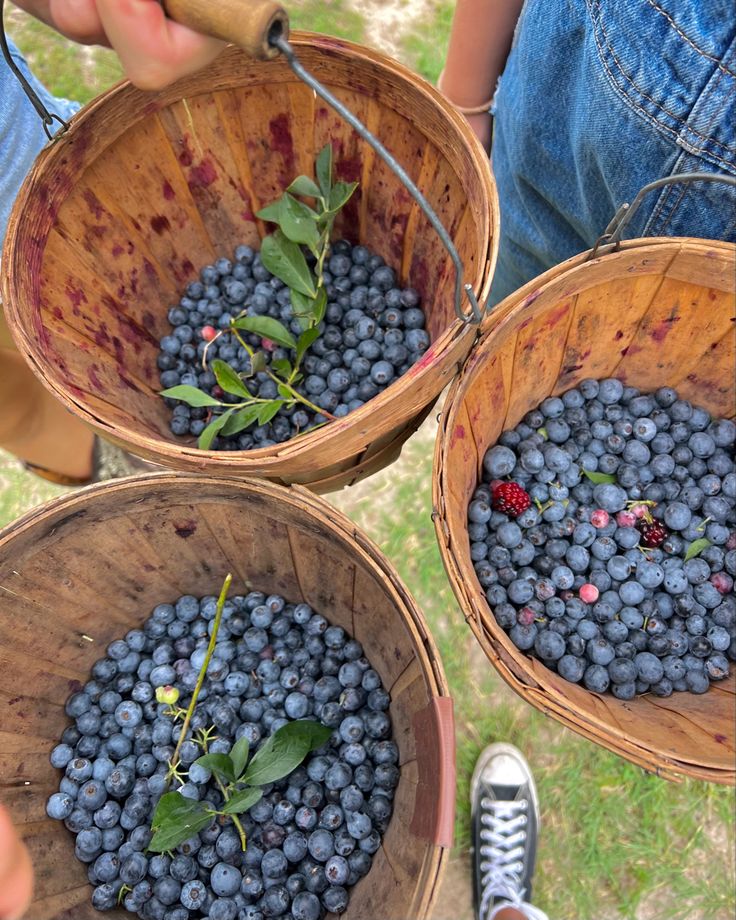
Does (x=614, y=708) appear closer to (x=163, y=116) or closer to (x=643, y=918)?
(x=643, y=918)

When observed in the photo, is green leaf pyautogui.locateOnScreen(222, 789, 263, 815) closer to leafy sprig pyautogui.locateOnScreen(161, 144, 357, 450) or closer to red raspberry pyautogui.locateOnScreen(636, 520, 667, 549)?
leafy sprig pyautogui.locateOnScreen(161, 144, 357, 450)

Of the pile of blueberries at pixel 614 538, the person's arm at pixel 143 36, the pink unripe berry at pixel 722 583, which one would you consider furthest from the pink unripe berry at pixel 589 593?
the person's arm at pixel 143 36

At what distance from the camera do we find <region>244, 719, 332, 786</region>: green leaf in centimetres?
94

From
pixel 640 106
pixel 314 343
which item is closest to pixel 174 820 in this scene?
pixel 314 343

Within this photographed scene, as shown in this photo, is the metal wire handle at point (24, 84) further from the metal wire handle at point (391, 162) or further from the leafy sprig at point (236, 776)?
the leafy sprig at point (236, 776)

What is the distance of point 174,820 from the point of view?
35.6 inches

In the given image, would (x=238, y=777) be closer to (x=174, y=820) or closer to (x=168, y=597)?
(x=174, y=820)

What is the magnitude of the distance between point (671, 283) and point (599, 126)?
0.28 metres

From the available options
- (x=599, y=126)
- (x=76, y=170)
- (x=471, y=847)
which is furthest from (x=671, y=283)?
(x=471, y=847)

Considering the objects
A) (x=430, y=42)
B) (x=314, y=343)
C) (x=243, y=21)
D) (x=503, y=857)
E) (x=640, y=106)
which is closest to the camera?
(x=243, y=21)

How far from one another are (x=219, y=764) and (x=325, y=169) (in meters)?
1.02

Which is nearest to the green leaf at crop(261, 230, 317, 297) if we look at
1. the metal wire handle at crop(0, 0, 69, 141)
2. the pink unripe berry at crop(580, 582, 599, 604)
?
the metal wire handle at crop(0, 0, 69, 141)

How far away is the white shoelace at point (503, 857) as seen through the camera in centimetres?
144

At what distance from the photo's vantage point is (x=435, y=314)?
1205mm
